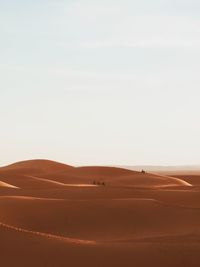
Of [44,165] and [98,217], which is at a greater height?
[44,165]

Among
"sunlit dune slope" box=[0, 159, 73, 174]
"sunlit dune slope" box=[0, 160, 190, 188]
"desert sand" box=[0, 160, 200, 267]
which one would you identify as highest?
"sunlit dune slope" box=[0, 159, 73, 174]

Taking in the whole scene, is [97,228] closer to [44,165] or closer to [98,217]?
[98,217]

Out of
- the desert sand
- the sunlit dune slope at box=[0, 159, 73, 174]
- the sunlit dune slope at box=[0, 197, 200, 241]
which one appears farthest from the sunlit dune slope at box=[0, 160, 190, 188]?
the sunlit dune slope at box=[0, 197, 200, 241]

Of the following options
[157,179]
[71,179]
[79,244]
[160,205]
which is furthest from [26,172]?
[79,244]

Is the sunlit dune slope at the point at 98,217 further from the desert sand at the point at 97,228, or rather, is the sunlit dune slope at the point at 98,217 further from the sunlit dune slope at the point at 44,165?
the sunlit dune slope at the point at 44,165

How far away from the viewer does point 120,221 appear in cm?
1512

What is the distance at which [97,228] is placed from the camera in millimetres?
14336

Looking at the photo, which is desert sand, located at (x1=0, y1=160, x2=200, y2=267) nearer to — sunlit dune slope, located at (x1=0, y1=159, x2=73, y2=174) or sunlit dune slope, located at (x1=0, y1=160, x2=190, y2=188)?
sunlit dune slope, located at (x1=0, y1=160, x2=190, y2=188)

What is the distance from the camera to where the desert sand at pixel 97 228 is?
7867 mm

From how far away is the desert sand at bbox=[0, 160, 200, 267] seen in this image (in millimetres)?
7867

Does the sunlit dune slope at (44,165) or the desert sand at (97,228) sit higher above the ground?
the sunlit dune slope at (44,165)

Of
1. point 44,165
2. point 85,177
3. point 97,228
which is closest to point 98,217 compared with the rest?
point 97,228

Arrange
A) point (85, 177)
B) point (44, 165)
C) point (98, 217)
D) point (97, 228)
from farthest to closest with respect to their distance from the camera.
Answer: point (44, 165) < point (85, 177) < point (98, 217) < point (97, 228)

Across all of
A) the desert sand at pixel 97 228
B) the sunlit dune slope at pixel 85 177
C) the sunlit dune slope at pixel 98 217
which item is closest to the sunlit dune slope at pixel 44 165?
the sunlit dune slope at pixel 85 177
